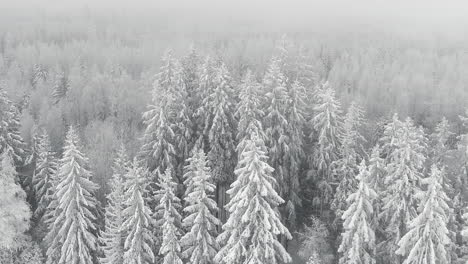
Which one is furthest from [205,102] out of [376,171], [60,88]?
[60,88]

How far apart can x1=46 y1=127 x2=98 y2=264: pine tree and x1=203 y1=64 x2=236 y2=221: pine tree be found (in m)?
10.6

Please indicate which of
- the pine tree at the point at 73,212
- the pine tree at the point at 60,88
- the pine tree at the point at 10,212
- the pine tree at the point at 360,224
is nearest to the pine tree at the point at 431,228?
the pine tree at the point at 360,224

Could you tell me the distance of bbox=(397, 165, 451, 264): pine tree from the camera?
2627cm

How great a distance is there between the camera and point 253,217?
1048 inches

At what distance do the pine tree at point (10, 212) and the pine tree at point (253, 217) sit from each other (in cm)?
1644

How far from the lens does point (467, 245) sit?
33.0m

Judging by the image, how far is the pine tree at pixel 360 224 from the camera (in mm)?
29031

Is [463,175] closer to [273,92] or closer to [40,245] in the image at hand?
[273,92]

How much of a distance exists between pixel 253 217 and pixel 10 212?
19583 millimetres

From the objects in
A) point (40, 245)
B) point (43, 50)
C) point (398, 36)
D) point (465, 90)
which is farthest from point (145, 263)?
point (398, 36)

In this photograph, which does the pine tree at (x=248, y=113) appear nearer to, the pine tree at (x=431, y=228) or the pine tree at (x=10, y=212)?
the pine tree at (x=431, y=228)

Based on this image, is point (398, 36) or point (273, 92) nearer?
point (273, 92)

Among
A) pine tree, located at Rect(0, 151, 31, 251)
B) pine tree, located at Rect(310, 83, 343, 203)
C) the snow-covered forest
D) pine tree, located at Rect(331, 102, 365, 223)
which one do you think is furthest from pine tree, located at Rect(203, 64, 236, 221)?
pine tree, located at Rect(0, 151, 31, 251)

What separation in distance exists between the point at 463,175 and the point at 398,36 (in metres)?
107
